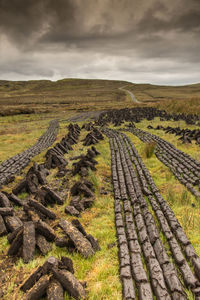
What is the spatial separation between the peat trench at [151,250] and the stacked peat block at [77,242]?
28.2 inches

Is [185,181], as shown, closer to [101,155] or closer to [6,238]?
[101,155]

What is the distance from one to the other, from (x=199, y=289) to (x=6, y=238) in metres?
4.85

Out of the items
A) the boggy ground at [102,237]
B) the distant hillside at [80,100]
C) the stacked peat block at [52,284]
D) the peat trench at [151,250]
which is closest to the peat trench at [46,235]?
the stacked peat block at [52,284]

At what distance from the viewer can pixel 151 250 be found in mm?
4383

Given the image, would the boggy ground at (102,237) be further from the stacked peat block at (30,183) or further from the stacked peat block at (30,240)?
the stacked peat block at (30,183)

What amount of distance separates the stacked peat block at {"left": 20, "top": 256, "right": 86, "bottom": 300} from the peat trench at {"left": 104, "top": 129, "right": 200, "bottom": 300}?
3.18 feet

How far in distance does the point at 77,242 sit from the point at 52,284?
1.14 metres

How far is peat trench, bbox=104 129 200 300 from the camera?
11.6ft

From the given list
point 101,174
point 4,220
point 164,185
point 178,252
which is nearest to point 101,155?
point 101,174

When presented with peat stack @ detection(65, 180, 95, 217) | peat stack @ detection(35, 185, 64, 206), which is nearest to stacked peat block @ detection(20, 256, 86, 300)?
peat stack @ detection(65, 180, 95, 217)

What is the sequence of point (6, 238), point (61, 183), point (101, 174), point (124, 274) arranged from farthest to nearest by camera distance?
1. point (101, 174)
2. point (61, 183)
3. point (6, 238)
4. point (124, 274)

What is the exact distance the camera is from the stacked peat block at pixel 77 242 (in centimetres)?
446

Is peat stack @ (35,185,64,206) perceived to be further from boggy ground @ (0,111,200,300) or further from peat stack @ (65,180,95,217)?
peat stack @ (65,180,95,217)

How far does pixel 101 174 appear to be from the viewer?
9633mm
